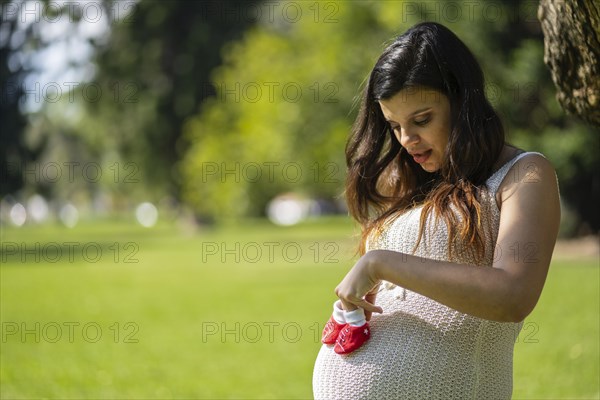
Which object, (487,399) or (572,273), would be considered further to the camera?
(572,273)

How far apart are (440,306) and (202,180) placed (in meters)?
33.0

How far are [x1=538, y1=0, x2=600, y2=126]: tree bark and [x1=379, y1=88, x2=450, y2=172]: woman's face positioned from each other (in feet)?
3.16

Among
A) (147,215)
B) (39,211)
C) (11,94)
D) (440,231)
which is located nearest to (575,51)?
(440,231)

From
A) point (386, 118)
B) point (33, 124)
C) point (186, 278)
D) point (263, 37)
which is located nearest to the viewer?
point (386, 118)

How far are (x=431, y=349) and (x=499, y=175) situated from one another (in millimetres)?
530

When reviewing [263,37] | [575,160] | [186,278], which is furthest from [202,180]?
[575,160]

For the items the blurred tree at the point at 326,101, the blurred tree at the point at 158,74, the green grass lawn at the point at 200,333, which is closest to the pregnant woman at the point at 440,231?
the green grass lawn at the point at 200,333

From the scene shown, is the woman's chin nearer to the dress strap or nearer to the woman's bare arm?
the dress strap

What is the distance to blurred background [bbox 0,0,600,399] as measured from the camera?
8562 mm

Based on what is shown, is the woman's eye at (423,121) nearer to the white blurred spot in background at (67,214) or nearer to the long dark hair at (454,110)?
the long dark hair at (454,110)

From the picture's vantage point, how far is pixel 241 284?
18.0 meters

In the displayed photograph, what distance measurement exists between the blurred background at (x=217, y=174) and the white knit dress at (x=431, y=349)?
30.3 inches

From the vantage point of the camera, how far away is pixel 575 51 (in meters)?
3.41

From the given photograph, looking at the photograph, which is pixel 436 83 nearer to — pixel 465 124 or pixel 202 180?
pixel 465 124
